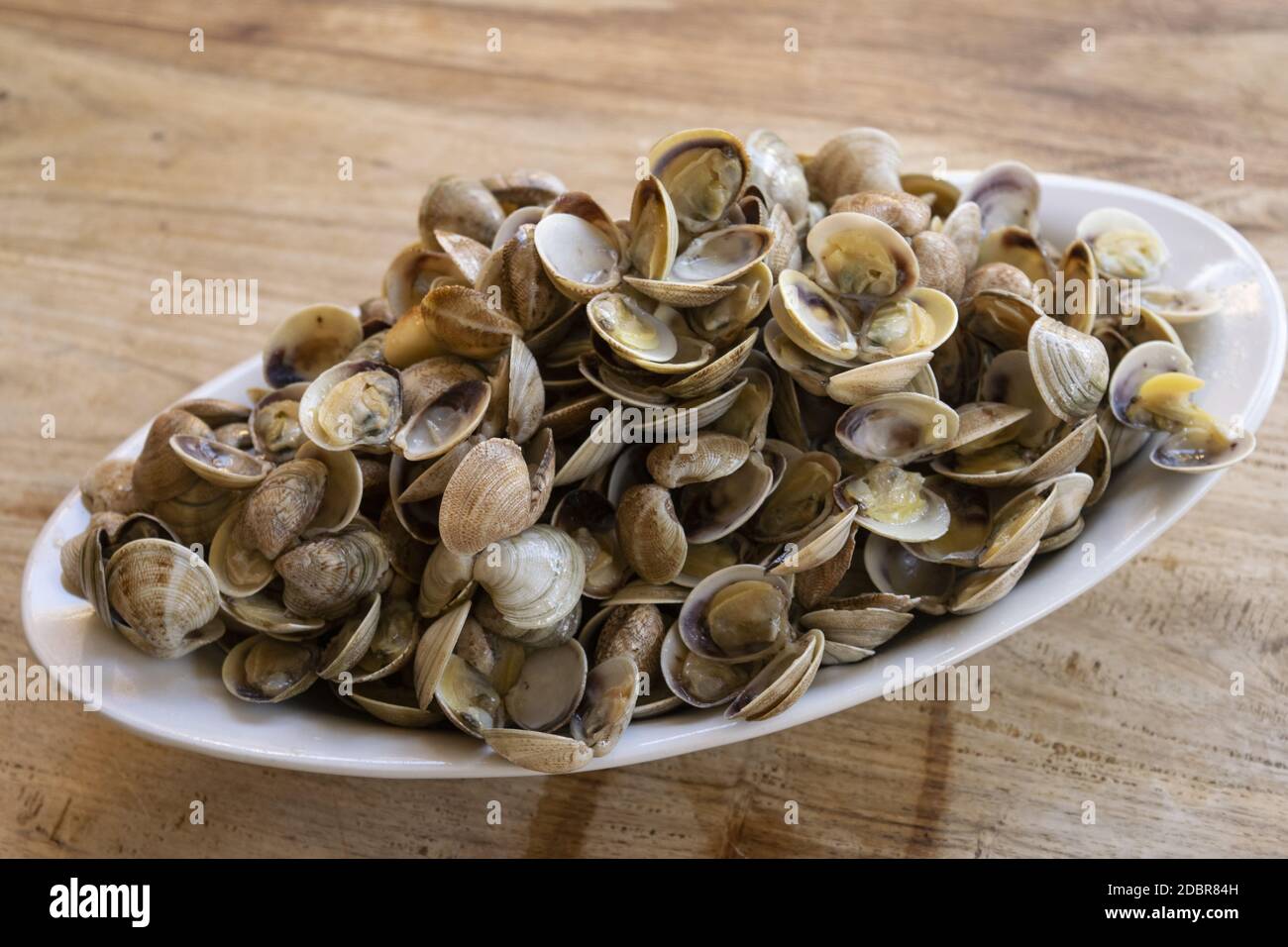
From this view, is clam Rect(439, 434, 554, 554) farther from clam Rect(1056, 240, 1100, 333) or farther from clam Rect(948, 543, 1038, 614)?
clam Rect(1056, 240, 1100, 333)

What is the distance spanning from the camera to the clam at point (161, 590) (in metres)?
0.98

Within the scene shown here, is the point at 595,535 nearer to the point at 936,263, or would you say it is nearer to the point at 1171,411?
the point at 936,263

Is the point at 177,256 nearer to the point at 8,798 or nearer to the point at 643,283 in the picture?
the point at 8,798

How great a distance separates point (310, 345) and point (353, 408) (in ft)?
Result: 0.75

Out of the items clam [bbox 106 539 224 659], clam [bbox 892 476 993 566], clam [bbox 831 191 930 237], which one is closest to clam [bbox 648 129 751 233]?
clam [bbox 831 191 930 237]

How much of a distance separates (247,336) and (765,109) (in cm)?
92

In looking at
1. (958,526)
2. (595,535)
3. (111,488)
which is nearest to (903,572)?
(958,526)

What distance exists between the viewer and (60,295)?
5.77 ft

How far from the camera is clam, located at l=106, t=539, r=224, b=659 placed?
98cm

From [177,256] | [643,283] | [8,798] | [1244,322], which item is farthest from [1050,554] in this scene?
[177,256]

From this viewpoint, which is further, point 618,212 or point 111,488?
point 618,212

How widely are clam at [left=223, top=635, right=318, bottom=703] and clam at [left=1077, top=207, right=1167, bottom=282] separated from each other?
888mm

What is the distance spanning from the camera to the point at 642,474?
109cm

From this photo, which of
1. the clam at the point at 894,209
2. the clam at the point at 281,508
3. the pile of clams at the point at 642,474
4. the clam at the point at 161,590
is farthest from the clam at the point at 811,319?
the clam at the point at 161,590
